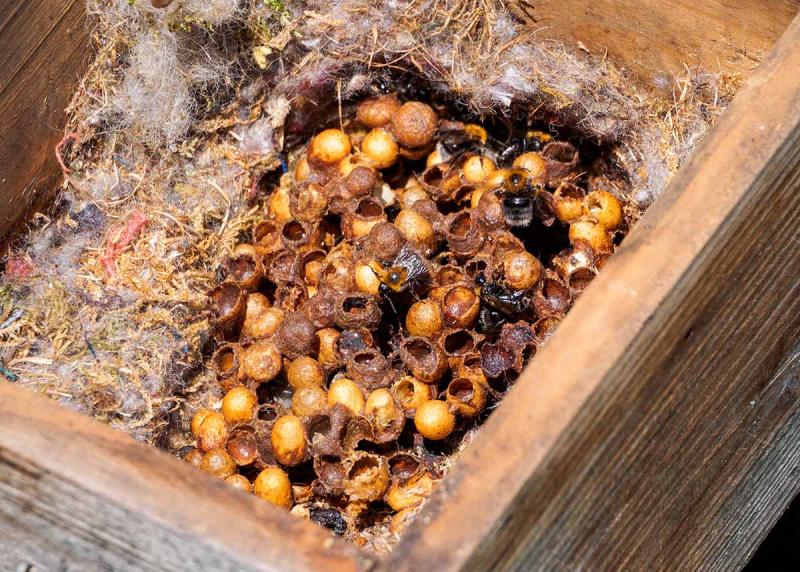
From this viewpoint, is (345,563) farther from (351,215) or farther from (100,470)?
(351,215)

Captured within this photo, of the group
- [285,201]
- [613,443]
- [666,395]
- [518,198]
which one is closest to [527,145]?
[518,198]

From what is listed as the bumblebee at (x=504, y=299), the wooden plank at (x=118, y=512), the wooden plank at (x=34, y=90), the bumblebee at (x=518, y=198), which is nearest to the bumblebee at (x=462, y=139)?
the bumblebee at (x=518, y=198)

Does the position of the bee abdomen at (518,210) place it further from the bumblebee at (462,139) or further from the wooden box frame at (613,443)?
the wooden box frame at (613,443)

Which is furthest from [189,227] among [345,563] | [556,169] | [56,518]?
[345,563]

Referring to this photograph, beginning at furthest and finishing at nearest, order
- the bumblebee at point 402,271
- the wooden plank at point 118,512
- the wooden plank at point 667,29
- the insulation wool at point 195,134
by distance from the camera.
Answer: the insulation wool at point 195,134
the bumblebee at point 402,271
the wooden plank at point 667,29
the wooden plank at point 118,512

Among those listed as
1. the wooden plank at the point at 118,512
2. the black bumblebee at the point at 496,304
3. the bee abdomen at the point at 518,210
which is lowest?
the black bumblebee at the point at 496,304

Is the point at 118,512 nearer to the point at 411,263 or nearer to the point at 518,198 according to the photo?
the point at 411,263

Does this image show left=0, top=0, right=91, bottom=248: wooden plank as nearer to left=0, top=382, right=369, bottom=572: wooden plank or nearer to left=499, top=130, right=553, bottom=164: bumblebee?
left=0, top=382, right=369, bottom=572: wooden plank
